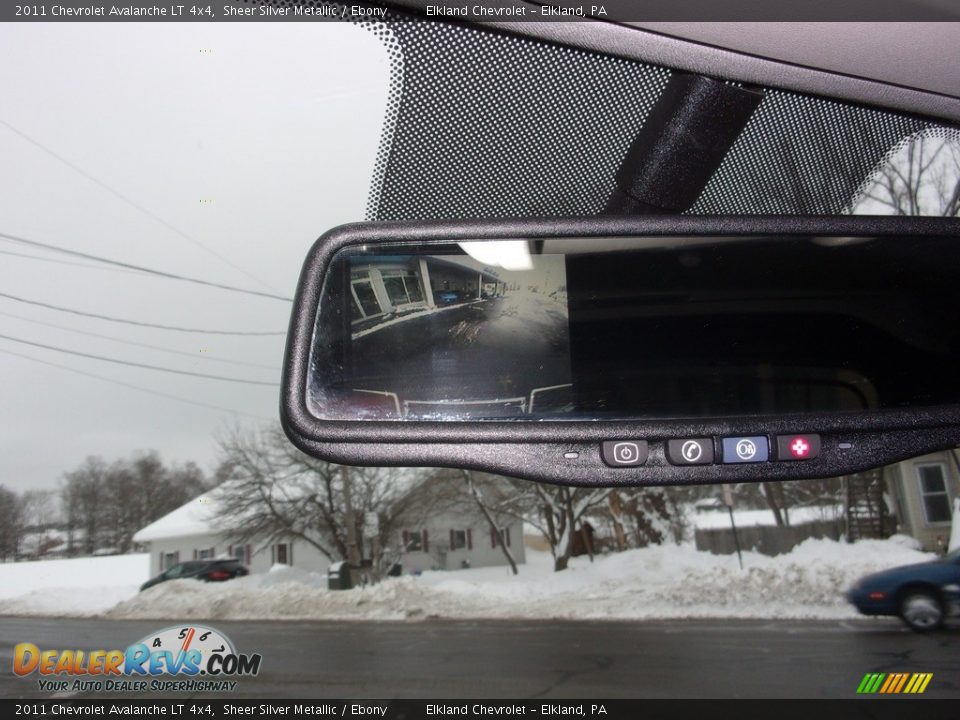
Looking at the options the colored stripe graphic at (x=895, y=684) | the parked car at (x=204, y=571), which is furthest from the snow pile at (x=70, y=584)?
the colored stripe graphic at (x=895, y=684)

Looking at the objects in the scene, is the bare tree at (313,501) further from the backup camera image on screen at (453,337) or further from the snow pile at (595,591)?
the backup camera image on screen at (453,337)

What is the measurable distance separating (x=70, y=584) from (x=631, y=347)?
10.6 ft

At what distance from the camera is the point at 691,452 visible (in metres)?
1.65

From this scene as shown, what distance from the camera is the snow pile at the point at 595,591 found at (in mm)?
3680

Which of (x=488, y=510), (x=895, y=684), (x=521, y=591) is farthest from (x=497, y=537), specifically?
→ (x=895, y=684)

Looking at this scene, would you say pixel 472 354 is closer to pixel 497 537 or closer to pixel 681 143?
pixel 681 143

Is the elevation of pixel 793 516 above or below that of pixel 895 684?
above

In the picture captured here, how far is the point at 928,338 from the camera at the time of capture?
2.07m

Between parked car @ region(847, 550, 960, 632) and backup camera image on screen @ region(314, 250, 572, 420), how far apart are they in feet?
8.80

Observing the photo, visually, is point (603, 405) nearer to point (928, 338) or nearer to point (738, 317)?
point (738, 317)

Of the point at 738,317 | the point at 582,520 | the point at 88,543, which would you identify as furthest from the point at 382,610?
the point at 738,317

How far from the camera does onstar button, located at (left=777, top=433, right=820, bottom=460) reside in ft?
5.49
